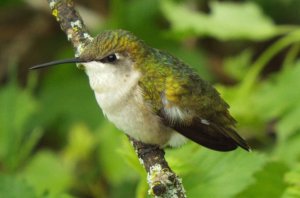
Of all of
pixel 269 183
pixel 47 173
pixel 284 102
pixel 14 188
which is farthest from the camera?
pixel 47 173

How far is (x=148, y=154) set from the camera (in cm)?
313

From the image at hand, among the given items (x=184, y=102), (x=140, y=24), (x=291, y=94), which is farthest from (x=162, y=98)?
(x=140, y=24)

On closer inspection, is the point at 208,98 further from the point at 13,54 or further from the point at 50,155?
the point at 13,54

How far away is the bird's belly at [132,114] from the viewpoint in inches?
121

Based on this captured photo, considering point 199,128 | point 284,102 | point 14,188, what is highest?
point 284,102

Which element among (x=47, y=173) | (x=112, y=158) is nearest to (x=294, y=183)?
(x=112, y=158)

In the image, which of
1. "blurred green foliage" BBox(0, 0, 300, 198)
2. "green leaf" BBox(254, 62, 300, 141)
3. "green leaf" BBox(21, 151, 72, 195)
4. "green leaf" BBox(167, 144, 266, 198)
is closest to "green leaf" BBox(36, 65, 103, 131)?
"blurred green foliage" BBox(0, 0, 300, 198)

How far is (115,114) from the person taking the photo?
10.1ft

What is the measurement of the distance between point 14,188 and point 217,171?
0.91 meters

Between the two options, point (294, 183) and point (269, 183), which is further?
point (269, 183)

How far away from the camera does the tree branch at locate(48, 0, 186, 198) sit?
2.80m

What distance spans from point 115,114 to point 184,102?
1.01ft

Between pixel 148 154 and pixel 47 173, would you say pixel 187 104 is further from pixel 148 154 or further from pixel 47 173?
pixel 47 173

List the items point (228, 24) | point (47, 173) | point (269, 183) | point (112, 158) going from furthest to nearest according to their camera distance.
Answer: point (47, 173) < point (112, 158) < point (228, 24) < point (269, 183)
